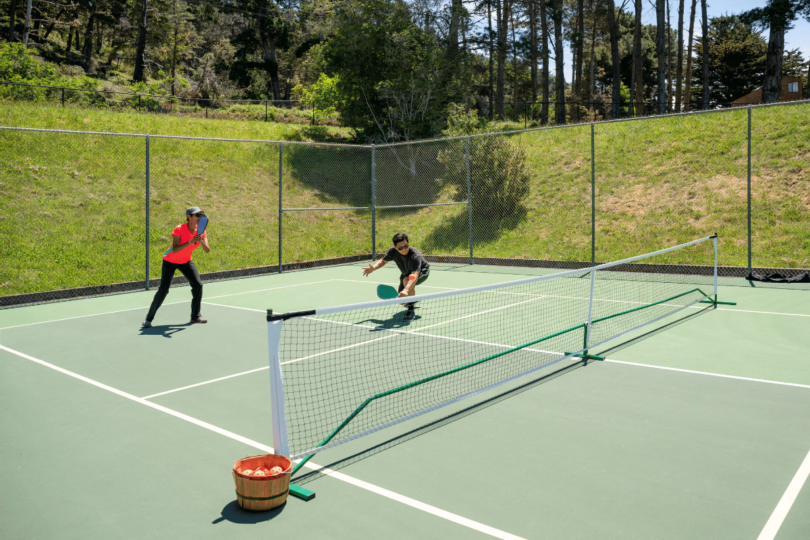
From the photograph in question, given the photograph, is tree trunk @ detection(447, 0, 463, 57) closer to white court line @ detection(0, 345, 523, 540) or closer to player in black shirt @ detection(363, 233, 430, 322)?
player in black shirt @ detection(363, 233, 430, 322)

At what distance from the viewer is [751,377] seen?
20.1 ft

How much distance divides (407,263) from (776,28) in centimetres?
1980

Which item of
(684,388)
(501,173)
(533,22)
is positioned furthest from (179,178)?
(533,22)

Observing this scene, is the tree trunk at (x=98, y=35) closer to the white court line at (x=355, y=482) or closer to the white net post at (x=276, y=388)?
the white court line at (x=355, y=482)

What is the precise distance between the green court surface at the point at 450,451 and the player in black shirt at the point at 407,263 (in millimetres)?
2287

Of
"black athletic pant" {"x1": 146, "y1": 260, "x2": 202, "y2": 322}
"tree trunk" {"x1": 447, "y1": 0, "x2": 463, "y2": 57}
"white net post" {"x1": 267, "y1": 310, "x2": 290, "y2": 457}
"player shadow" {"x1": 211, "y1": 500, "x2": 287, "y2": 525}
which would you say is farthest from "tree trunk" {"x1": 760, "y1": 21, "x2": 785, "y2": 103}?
"player shadow" {"x1": 211, "y1": 500, "x2": 287, "y2": 525}

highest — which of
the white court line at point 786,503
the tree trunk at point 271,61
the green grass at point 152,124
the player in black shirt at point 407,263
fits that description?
the tree trunk at point 271,61

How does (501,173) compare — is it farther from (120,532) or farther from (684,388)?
(120,532)

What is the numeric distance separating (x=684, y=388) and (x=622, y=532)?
9.98 feet

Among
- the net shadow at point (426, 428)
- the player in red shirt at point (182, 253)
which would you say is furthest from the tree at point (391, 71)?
the net shadow at point (426, 428)

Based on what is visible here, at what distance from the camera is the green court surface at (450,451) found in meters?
3.41

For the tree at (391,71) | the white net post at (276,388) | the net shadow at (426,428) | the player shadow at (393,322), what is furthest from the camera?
the tree at (391,71)

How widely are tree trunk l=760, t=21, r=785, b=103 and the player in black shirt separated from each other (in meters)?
18.8

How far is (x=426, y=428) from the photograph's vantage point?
4.88 metres
